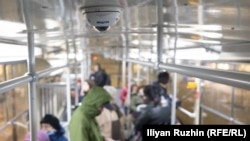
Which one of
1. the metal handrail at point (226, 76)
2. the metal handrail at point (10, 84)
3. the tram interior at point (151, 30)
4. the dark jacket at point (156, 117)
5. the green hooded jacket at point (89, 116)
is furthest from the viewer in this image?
the dark jacket at point (156, 117)

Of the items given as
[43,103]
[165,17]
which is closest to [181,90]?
[43,103]

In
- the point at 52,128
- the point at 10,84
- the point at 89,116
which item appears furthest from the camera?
the point at 52,128

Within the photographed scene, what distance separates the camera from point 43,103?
4203 mm

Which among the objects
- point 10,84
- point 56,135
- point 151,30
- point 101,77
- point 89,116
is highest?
point 151,30

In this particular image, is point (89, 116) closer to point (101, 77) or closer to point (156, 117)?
point (156, 117)

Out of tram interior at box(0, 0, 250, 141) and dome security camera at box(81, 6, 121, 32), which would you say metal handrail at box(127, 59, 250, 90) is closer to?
tram interior at box(0, 0, 250, 141)

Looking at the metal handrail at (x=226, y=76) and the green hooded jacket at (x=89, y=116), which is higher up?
the metal handrail at (x=226, y=76)

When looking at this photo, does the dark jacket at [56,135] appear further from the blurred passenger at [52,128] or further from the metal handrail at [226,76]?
the metal handrail at [226,76]

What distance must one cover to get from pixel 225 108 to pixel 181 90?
1.69 metres

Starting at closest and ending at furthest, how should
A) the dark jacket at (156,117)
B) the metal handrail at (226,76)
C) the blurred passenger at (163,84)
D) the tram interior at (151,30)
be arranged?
the metal handrail at (226,76) < the tram interior at (151,30) < the dark jacket at (156,117) < the blurred passenger at (163,84)

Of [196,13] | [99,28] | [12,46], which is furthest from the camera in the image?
[12,46]

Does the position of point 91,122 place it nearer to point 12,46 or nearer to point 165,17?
point 12,46

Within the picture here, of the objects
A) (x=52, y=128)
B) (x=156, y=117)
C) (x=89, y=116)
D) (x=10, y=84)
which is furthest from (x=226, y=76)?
(x=156, y=117)

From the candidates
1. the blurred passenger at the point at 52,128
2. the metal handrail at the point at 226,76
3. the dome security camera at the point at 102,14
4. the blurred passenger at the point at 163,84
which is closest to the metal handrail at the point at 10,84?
the dome security camera at the point at 102,14
